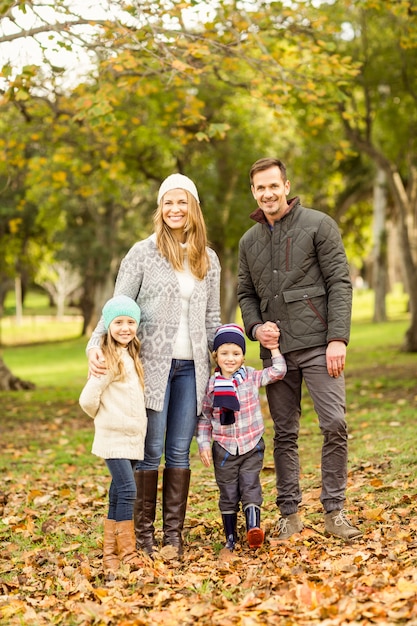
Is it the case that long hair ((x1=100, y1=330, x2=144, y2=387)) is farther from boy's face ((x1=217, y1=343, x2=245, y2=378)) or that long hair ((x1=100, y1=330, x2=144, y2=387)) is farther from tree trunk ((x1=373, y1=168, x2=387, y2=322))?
tree trunk ((x1=373, y1=168, x2=387, y2=322))

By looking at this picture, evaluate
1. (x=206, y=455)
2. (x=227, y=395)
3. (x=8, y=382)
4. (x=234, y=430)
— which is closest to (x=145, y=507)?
(x=206, y=455)

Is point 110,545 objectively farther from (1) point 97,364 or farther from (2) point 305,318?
(2) point 305,318

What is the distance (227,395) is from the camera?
5.50 m

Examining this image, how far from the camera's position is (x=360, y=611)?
3982mm

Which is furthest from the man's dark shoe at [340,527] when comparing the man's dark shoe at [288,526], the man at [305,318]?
the man's dark shoe at [288,526]

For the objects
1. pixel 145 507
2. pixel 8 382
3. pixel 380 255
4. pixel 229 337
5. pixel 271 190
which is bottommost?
pixel 8 382

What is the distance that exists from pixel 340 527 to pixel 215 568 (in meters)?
0.97

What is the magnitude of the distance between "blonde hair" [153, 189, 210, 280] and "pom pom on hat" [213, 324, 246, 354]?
399mm

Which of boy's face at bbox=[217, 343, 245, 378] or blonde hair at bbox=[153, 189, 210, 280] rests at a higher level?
blonde hair at bbox=[153, 189, 210, 280]

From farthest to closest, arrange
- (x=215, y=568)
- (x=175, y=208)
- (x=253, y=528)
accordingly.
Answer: (x=175, y=208)
(x=253, y=528)
(x=215, y=568)

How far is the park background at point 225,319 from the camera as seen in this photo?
460 cm

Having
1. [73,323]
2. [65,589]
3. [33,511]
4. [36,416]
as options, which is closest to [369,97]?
[36,416]

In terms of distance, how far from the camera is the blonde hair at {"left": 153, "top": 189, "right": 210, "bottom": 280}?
5.54 m

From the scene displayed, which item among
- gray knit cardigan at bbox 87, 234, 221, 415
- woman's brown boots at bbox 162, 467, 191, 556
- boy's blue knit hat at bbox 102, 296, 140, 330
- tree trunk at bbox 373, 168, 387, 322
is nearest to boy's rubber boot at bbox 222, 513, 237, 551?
woman's brown boots at bbox 162, 467, 191, 556
